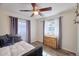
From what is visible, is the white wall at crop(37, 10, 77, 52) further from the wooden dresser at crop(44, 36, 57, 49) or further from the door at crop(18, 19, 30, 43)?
the door at crop(18, 19, 30, 43)

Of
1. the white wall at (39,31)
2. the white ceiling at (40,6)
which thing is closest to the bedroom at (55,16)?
the white ceiling at (40,6)

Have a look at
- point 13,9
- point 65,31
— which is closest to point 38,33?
point 65,31

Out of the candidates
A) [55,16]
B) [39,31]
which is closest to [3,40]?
[39,31]

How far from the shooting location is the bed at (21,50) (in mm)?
1194

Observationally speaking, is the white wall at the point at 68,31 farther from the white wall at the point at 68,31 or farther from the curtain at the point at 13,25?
the curtain at the point at 13,25

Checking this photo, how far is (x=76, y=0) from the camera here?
3.67 feet

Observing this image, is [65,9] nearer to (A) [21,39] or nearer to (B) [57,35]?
(B) [57,35]

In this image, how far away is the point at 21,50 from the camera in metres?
1.28

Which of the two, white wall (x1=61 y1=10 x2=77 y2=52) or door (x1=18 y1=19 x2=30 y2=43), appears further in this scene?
door (x1=18 y1=19 x2=30 y2=43)

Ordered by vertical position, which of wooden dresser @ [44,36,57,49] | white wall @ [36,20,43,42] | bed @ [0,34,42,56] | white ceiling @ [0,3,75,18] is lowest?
bed @ [0,34,42,56]

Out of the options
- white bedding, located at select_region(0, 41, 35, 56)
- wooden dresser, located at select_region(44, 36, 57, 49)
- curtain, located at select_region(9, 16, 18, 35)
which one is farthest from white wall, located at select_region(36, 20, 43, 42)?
curtain, located at select_region(9, 16, 18, 35)

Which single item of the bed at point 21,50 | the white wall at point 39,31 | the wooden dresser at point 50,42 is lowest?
the bed at point 21,50

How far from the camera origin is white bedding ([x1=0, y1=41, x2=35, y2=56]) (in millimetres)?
1195

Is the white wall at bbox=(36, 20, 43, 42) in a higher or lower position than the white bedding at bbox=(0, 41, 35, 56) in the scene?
higher
